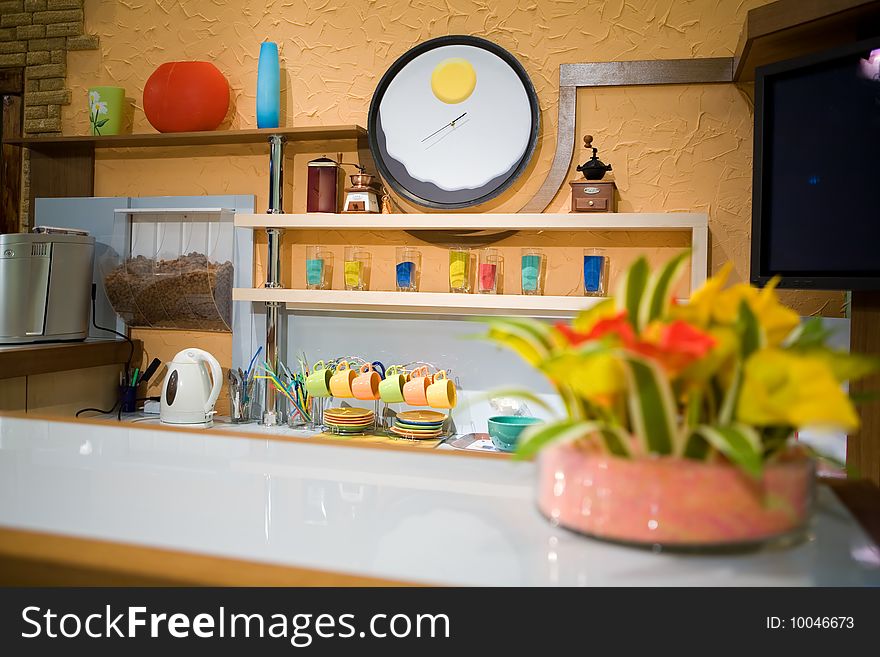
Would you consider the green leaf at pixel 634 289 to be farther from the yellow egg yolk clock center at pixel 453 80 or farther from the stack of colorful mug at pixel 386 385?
the yellow egg yolk clock center at pixel 453 80

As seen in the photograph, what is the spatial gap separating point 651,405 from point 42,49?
3247 millimetres

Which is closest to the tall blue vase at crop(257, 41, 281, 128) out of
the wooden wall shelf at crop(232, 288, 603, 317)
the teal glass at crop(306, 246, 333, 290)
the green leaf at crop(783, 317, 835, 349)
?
the teal glass at crop(306, 246, 333, 290)

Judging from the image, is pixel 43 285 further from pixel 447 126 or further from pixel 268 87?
pixel 447 126

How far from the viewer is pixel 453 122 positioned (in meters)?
2.60

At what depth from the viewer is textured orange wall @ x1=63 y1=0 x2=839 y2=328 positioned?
239 centimetres

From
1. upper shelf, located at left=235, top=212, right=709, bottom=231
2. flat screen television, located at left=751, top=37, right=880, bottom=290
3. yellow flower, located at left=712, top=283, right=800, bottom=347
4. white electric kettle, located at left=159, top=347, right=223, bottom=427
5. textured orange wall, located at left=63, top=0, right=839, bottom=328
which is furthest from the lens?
white electric kettle, located at left=159, top=347, right=223, bottom=427

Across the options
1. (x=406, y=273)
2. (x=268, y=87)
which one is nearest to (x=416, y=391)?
(x=406, y=273)

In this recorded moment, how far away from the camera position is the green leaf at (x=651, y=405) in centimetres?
65

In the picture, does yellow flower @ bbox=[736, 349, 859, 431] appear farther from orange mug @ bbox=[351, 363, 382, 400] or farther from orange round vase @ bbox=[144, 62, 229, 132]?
orange round vase @ bbox=[144, 62, 229, 132]

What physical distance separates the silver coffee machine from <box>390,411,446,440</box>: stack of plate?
4.20 feet

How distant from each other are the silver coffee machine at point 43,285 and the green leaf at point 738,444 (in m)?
2.57
